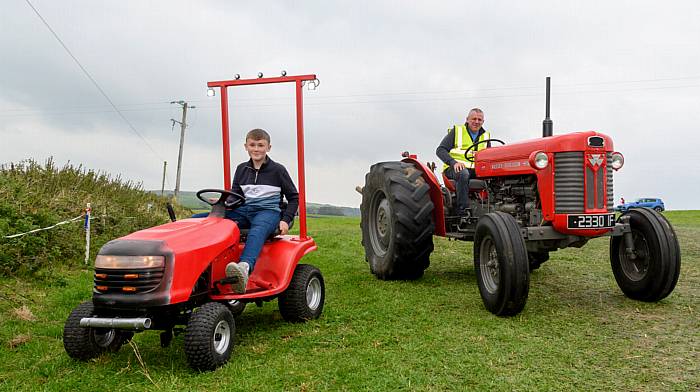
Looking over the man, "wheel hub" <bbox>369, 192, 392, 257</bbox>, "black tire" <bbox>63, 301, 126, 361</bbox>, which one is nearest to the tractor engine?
the man

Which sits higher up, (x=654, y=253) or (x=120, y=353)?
(x=654, y=253)

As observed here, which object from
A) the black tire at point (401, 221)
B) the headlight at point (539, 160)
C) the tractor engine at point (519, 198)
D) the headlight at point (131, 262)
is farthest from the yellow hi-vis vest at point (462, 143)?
the headlight at point (131, 262)

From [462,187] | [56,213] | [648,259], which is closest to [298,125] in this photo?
[462,187]

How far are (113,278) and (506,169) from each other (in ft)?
13.1

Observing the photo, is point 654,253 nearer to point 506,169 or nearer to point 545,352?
point 506,169

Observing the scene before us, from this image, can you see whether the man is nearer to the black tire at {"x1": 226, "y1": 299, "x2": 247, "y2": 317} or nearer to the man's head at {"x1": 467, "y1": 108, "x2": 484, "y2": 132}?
the man's head at {"x1": 467, "y1": 108, "x2": 484, "y2": 132}

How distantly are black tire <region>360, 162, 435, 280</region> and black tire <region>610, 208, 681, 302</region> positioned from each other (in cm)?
201

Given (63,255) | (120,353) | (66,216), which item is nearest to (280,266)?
(120,353)

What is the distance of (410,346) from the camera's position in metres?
4.12

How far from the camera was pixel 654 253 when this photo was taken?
5.29 m

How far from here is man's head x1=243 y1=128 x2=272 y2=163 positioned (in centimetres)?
498

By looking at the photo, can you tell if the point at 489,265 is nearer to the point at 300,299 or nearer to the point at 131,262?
the point at 300,299

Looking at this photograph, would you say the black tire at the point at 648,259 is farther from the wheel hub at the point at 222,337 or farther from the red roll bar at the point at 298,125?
the wheel hub at the point at 222,337

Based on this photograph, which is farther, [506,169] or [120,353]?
[506,169]
